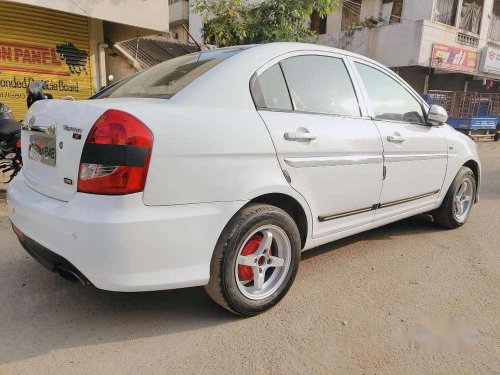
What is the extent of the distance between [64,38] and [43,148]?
7.67 m

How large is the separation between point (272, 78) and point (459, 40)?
18.3m

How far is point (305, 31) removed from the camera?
30.9 ft

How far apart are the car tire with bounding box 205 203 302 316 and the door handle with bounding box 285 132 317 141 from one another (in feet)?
1.44

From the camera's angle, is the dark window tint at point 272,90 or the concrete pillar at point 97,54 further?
the concrete pillar at point 97,54

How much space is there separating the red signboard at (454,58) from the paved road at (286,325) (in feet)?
49.9

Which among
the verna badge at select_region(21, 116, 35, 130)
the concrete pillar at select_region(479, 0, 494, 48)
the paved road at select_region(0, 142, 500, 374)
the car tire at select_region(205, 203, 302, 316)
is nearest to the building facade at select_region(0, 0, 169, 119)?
the verna badge at select_region(21, 116, 35, 130)

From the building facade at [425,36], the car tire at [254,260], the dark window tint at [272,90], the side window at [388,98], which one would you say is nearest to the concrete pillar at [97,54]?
the side window at [388,98]

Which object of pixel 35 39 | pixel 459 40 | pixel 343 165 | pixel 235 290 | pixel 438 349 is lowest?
pixel 438 349

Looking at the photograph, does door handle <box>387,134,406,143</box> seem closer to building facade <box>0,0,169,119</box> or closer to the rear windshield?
the rear windshield

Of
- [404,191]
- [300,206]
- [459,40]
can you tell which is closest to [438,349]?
[300,206]

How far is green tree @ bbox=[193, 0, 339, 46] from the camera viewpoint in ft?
28.3

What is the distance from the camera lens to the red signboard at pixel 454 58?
16.4 m

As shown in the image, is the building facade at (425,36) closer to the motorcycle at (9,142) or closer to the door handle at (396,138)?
the motorcycle at (9,142)

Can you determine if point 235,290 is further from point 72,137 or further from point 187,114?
point 72,137
